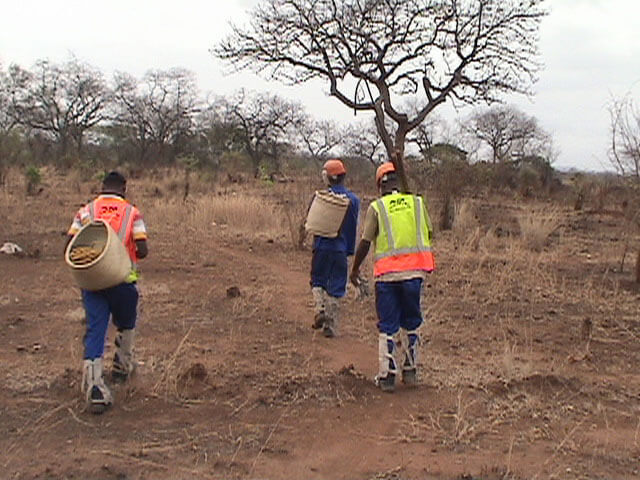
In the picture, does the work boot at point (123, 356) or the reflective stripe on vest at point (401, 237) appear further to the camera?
the reflective stripe on vest at point (401, 237)

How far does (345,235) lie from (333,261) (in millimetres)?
254

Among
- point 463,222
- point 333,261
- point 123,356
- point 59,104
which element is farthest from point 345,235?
point 59,104

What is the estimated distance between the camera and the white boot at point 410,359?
16.1ft

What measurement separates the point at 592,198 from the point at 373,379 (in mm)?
18805

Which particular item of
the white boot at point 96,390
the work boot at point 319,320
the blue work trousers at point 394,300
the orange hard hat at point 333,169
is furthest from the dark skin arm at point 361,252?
the white boot at point 96,390

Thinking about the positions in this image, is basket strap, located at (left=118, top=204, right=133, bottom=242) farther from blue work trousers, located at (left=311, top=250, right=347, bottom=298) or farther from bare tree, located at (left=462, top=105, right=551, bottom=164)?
bare tree, located at (left=462, top=105, right=551, bottom=164)

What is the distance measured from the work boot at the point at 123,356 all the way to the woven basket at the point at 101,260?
489mm

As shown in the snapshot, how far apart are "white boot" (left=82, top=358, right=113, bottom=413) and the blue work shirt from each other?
8.34 feet

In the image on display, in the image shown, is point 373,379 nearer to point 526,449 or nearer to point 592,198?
point 526,449

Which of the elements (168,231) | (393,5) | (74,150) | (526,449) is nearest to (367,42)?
(393,5)

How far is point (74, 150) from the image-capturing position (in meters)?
41.7

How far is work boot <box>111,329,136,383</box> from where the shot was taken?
4.74 metres

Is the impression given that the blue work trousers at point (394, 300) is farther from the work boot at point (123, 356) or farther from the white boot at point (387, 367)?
the work boot at point (123, 356)

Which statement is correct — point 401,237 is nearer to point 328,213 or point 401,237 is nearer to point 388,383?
point 388,383
